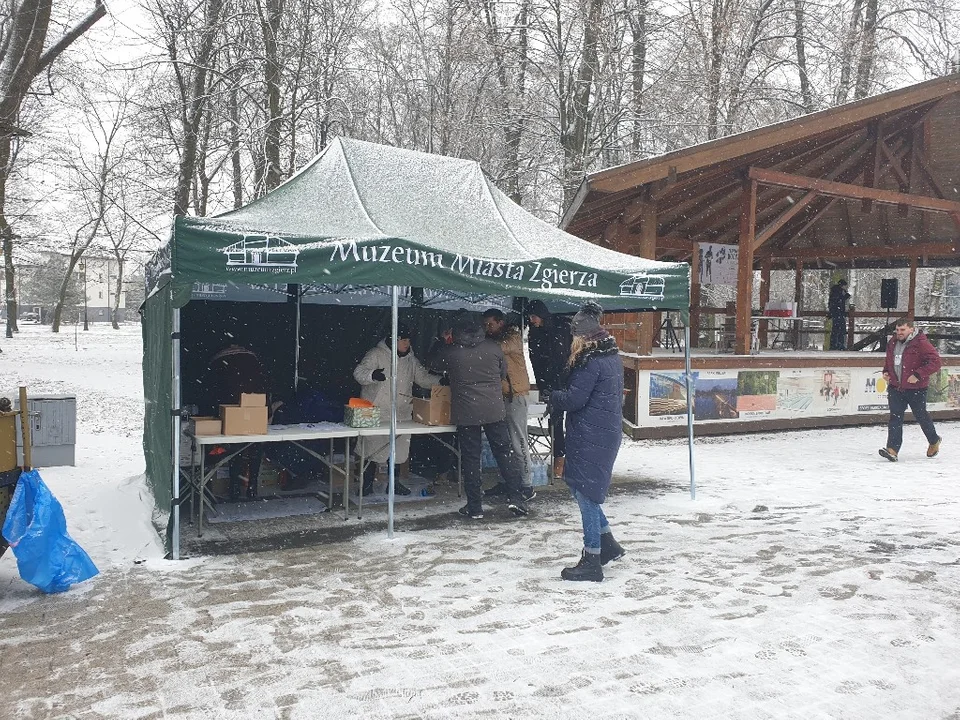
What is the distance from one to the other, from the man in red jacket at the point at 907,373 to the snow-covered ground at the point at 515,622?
2.59 meters

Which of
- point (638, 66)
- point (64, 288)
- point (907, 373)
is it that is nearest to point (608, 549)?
point (907, 373)

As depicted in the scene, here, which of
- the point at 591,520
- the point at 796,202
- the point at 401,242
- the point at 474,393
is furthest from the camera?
the point at 796,202

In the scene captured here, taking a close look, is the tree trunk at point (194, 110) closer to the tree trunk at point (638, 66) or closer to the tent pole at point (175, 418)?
the tree trunk at point (638, 66)

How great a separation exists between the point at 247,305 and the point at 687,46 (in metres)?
15.4

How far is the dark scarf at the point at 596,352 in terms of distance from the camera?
15.8ft

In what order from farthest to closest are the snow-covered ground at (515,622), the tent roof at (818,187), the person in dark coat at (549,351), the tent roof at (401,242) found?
the tent roof at (818,187) < the person in dark coat at (549,351) < the tent roof at (401,242) < the snow-covered ground at (515,622)

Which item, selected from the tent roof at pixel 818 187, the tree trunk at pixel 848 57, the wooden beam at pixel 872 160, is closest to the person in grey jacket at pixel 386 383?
the tent roof at pixel 818 187

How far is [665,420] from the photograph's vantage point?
438 inches

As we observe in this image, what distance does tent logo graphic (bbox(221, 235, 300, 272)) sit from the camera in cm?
502

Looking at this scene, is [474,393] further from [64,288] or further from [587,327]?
[64,288]

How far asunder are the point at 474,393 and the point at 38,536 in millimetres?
3221

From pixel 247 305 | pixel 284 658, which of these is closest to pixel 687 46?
pixel 247 305

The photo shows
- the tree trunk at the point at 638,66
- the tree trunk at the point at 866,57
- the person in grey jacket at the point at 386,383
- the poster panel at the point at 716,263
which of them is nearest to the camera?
the person in grey jacket at the point at 386,383

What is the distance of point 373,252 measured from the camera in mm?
5488
